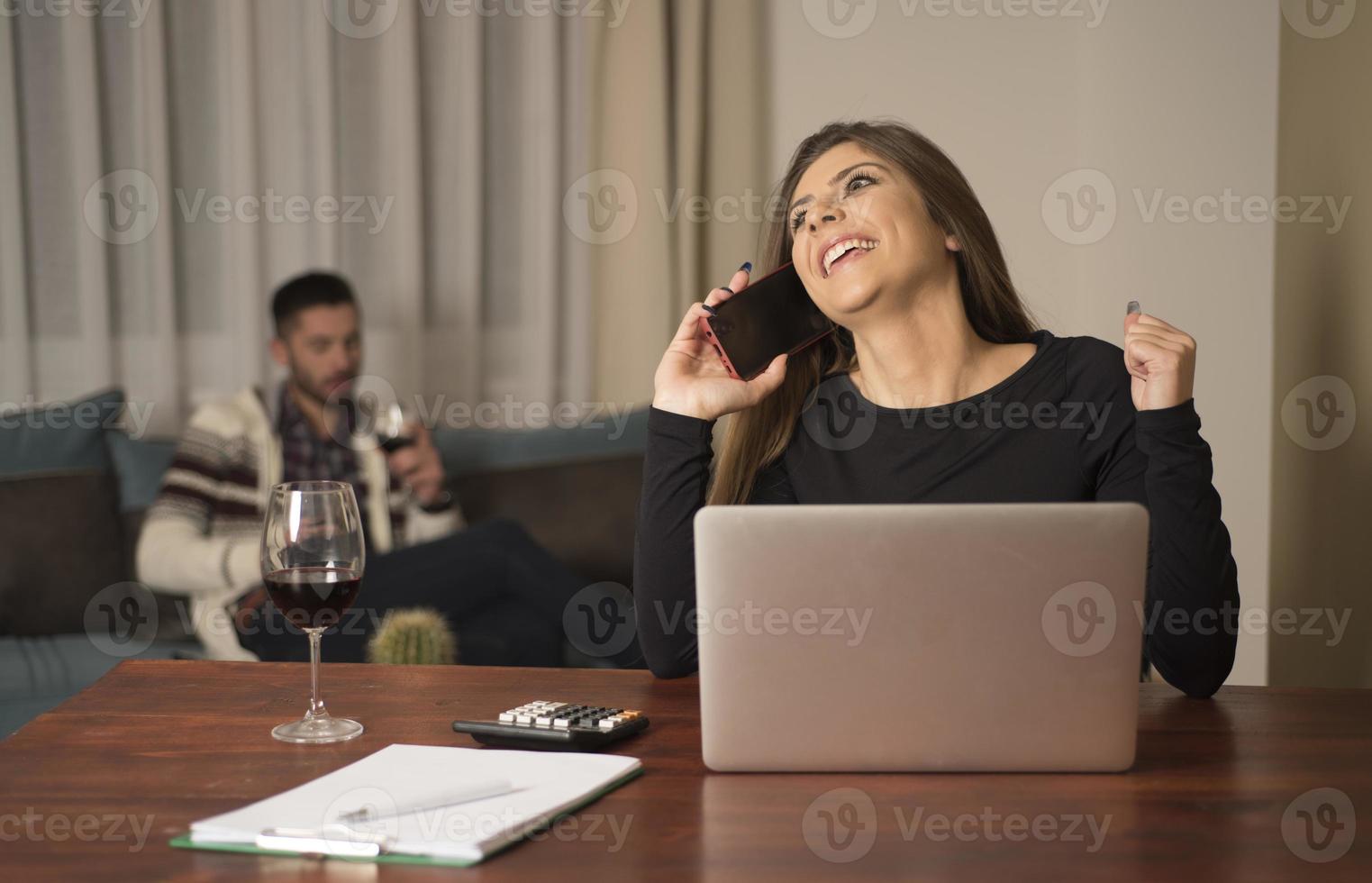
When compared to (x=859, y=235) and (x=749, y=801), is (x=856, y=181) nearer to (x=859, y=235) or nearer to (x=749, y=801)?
(x=859, y=235)

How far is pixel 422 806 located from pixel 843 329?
3.77 feet

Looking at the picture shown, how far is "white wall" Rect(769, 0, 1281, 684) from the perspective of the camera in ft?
7.65

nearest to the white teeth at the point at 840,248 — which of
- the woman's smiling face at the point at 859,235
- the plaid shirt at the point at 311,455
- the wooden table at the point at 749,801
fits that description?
the woman's smiling face at the point at 859,235

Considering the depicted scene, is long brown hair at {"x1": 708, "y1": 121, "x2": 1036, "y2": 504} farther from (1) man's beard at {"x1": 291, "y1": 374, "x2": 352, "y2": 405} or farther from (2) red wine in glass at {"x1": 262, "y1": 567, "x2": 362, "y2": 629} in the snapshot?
(1) man's beard at {"x1": 291, "y1": 374, "x2": 352, "y2": 405}

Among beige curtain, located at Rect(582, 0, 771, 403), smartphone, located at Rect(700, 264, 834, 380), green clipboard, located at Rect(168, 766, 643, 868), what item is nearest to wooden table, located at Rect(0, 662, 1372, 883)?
green clipboard, located at Rect(168, 766, 643, 868)

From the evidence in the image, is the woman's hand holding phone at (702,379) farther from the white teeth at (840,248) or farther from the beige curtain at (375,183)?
the beige curtain at (375,183)

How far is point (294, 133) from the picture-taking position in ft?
11.5

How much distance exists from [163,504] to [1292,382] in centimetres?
235

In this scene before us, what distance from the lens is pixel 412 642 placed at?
8.44 feet

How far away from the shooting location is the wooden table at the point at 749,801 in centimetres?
81

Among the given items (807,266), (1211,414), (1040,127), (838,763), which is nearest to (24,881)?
(838,763)

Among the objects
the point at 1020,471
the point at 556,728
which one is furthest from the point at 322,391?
the point at 556,728

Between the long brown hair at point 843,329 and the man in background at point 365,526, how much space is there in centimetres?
116

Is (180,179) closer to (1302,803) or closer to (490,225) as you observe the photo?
(490,225)
